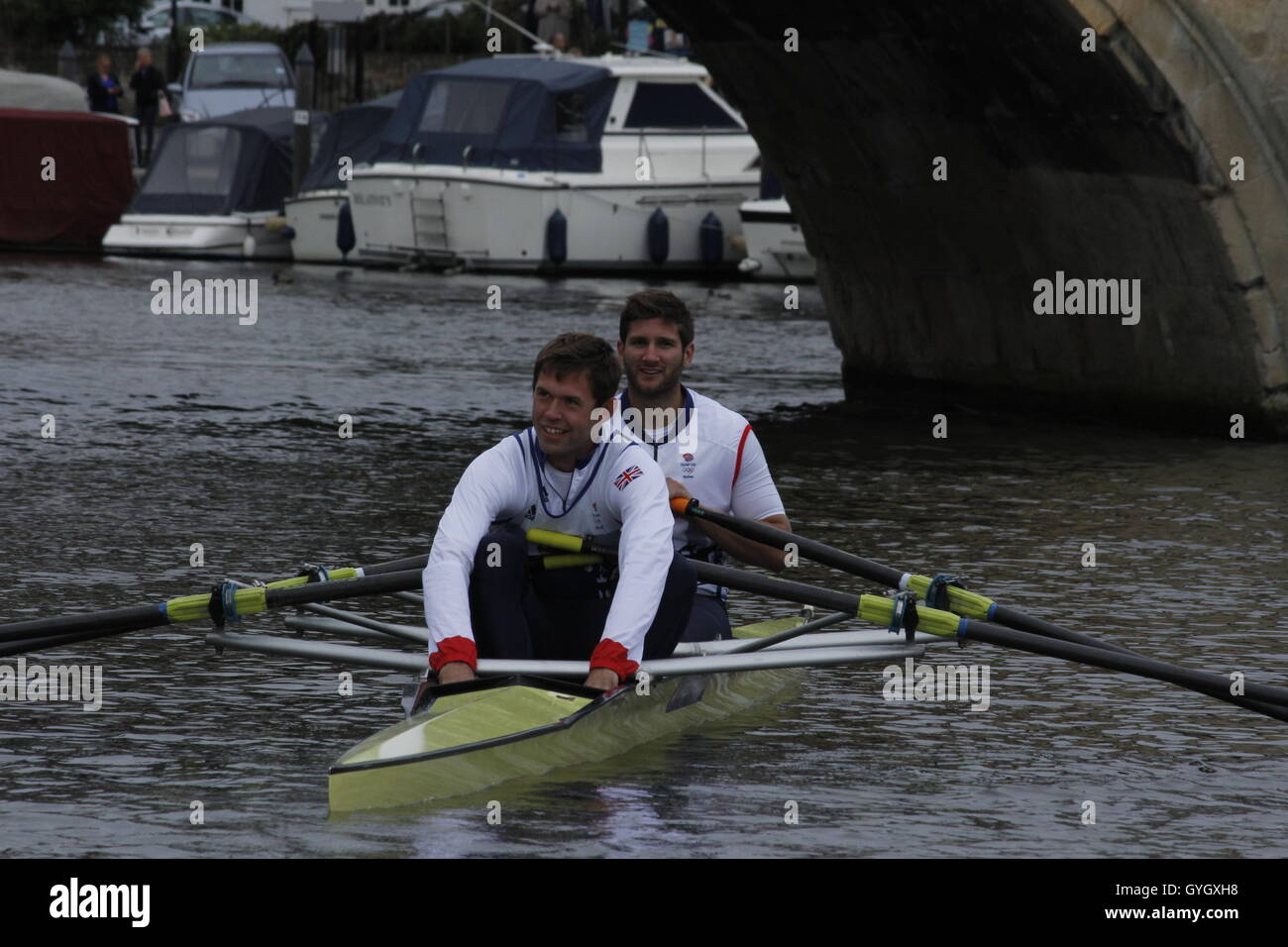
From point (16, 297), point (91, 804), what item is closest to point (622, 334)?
point (91, 804)

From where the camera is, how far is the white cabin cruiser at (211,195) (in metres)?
32.4

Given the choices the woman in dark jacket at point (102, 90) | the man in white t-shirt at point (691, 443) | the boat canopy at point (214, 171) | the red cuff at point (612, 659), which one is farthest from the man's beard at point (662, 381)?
the woman in dark jacket at point (102, 90)

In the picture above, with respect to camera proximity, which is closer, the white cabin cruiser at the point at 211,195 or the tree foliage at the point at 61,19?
the white cabin cruiser at the point at 211,195

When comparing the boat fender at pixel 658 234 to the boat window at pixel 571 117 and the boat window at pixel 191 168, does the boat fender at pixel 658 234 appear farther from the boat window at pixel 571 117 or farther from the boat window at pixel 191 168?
the boat window at pixel 191 168

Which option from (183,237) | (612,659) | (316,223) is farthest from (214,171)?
(612,659)

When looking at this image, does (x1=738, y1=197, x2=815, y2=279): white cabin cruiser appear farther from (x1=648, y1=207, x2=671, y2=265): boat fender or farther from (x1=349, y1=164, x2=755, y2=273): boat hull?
(x1=648, y1=207, x2=671, y2=265): boat fender

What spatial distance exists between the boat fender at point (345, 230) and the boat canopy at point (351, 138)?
36.6 inches

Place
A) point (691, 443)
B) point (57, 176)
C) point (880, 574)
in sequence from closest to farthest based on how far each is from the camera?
point (880, 574) < point (691, 443) < point (57, 176)

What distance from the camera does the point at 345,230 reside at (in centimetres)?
3219

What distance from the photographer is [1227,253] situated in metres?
15.3

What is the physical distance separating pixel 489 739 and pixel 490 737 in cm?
2

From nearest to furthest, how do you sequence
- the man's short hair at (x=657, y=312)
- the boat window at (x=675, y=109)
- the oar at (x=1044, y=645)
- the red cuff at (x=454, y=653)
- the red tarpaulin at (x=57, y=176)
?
1. the red cuff at (x=454, y=653)
2. the oar at (x=1044, y=645)
3. the man's short hair at (x=657, y=312)
4. the boat window at (x=675, y=109)
5. the red tarpaulin at (x=57, y=176)

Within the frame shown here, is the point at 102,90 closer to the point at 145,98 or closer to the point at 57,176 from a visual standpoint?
the point at 145,98

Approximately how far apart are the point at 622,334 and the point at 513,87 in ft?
76.3
